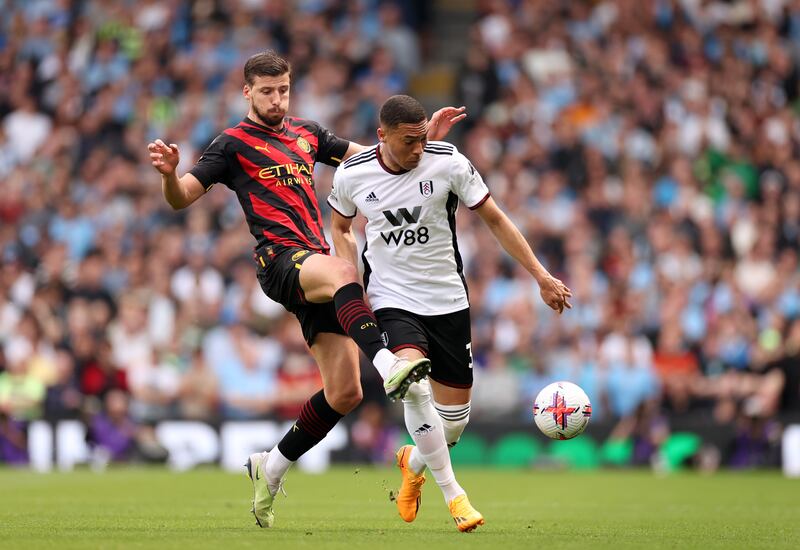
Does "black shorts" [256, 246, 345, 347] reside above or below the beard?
below

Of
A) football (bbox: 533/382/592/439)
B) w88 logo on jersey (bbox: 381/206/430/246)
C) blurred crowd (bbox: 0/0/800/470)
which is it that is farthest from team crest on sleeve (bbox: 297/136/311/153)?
blurred crowd (bbox: 0/0/800/470)

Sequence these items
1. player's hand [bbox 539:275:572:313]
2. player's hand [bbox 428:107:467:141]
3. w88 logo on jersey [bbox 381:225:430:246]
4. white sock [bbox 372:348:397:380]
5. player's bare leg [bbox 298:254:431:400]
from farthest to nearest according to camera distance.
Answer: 1. player's hand [bbox 428:107:467:141]
2. w88 logo on jersey [bbox 381:225:430:246]
3. player's hand [bbox 539:275:572:313]
4. white sock [bbox 372:348:397:380]
5. player's bare leg [bbox 298:254:431:400]

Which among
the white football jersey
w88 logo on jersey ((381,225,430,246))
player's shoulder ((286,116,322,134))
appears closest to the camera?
the white football jersey

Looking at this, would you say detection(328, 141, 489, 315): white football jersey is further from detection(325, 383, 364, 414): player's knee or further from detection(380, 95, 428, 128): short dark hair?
detection(325, 383, 364, 414): player's knee

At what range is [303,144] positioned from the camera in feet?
30.4

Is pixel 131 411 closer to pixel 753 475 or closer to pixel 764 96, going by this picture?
pixel 753 475

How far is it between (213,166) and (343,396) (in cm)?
171

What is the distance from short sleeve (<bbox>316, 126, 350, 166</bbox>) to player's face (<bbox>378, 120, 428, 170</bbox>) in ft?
3.09

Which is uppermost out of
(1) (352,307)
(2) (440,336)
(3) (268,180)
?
(3) (268,180)

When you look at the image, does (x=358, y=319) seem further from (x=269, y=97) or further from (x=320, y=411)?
(x=269, y=97)

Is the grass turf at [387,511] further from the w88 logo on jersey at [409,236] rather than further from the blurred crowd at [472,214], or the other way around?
the w88 logo on jersey at [409,236]

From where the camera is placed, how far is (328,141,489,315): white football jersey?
8.59m

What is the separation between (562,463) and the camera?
17.5 m

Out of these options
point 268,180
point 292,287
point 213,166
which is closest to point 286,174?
point 268,180
